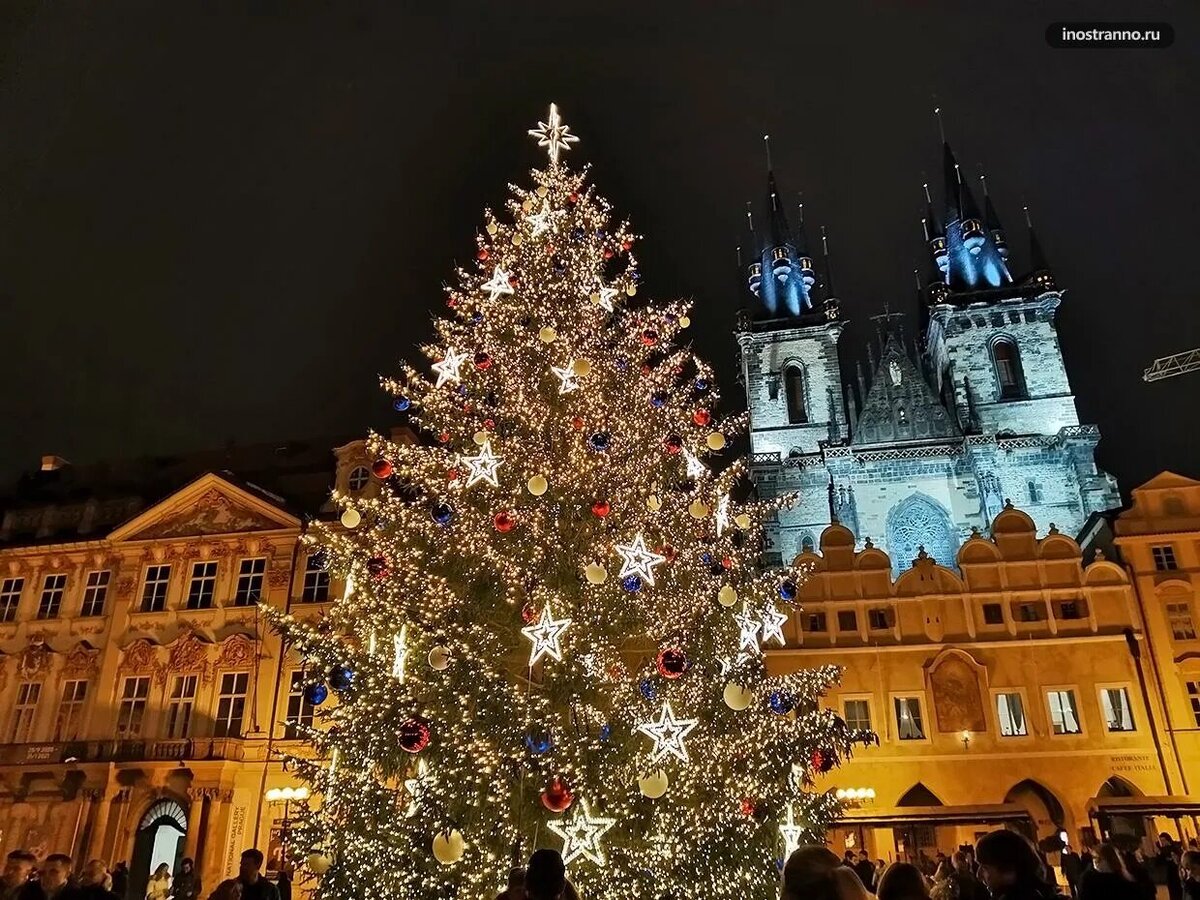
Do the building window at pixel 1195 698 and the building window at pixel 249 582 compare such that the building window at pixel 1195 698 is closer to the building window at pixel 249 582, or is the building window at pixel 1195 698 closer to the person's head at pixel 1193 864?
the person's head at pixel 1193 864

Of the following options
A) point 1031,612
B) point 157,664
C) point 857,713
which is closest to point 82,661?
point 157,664

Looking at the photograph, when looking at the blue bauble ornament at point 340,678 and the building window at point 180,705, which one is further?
the building window at point 180,705

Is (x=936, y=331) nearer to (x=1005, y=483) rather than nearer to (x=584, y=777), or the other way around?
(x=1005, y=483)

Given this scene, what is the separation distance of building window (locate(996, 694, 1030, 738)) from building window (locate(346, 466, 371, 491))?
61.8 feet

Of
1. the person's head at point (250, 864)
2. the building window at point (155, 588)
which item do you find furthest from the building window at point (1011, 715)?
the building window at point (155, 588)

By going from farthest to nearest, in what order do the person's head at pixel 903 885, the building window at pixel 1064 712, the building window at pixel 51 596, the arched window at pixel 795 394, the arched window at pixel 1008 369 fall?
the arched window at pixel 795 394, the arched window at pixel 1008 369, the building window at pixel 51 596, the building window at pixel 1064 712, the person's head at pixel 903 885

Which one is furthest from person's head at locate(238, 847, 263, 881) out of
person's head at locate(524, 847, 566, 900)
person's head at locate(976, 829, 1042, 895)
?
person's head at locate(976, 829, 1042, 895)

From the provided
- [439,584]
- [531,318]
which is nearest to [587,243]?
[531,318]

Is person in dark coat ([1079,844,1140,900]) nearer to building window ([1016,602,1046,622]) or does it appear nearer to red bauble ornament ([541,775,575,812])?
red bauble ornament ([541,775,575,812])

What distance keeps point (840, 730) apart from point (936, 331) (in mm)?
35017

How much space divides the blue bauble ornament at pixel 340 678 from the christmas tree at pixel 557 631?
0.03 meters

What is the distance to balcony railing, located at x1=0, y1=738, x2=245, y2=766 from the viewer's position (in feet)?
73.0

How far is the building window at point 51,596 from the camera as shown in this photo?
26281mm

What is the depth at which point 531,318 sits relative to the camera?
1182cm
